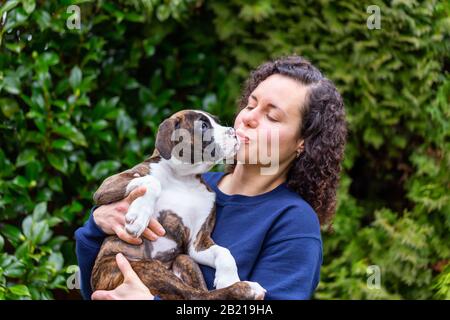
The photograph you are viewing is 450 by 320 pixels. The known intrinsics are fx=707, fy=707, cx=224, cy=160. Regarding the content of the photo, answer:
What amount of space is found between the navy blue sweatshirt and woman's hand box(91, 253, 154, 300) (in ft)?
0.78

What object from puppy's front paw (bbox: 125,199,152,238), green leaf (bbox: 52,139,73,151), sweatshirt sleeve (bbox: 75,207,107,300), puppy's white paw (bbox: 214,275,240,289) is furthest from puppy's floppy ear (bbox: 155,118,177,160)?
green leaf (bbox: 52,139,73,151)

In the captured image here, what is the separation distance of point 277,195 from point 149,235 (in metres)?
0.55

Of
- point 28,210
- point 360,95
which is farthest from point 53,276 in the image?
point 360,95

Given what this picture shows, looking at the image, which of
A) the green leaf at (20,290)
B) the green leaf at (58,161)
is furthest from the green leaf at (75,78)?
the green leaf at (20,290)

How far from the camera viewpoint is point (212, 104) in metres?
5.01

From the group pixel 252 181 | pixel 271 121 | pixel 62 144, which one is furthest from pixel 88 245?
pixel 62 144

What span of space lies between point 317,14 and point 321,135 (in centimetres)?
221

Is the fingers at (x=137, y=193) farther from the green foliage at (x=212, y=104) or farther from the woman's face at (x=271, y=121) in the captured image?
the green foliage at (x=212, y=104)

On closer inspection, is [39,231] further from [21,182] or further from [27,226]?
[21,182]

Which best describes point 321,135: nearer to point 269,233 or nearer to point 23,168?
point 269,233

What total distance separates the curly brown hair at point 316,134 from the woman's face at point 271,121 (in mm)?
44

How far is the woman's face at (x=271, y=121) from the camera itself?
8.63ft

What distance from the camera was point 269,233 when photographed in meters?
2.56

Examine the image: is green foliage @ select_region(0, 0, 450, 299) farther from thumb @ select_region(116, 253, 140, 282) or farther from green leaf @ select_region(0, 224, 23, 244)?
thumb @ select_region(116, 253, 140, 282)
